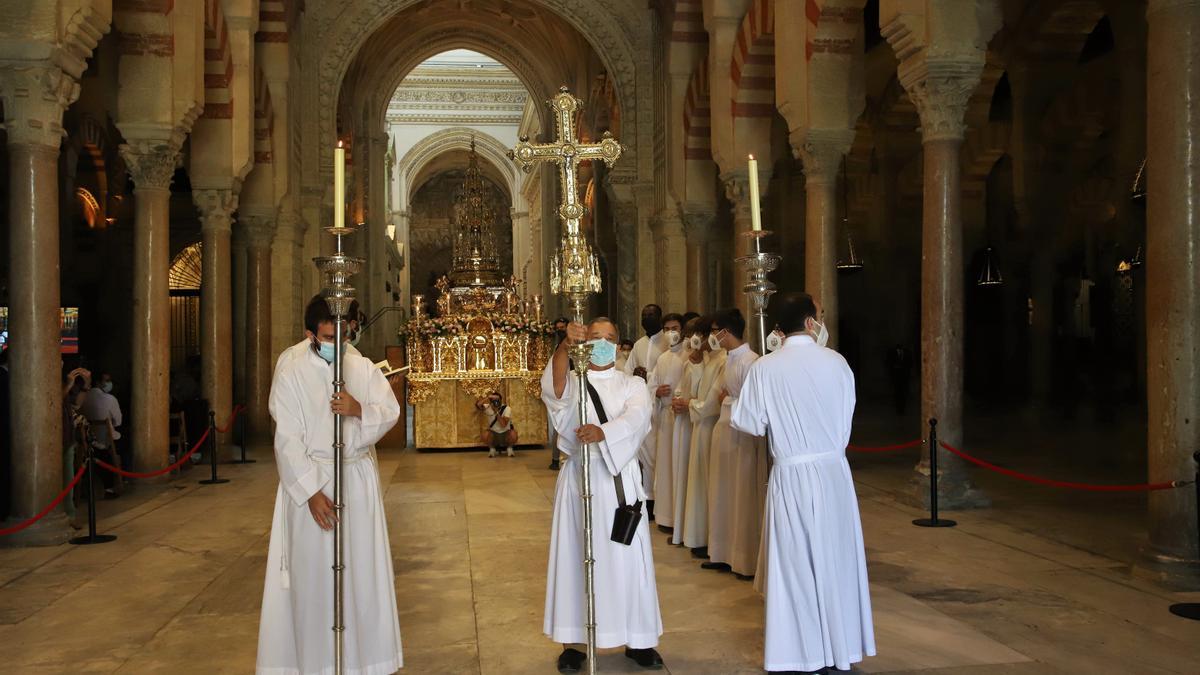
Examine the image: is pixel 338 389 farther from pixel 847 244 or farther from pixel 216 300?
pixel 847 244

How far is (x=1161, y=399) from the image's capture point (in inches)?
221

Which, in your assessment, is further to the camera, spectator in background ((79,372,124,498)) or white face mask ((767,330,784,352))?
spectator in background ((79,372,124,498))

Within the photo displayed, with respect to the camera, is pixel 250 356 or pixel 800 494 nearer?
pixel 800 494

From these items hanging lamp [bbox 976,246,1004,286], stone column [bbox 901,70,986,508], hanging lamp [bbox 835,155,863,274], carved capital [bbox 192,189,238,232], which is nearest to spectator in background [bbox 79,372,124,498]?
carved capital [bbox 192,189,238,232]

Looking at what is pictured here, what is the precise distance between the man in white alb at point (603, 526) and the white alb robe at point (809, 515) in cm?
50

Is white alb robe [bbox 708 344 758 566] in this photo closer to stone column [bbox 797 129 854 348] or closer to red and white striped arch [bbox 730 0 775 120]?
stone column [bbox 797 129 854 348]

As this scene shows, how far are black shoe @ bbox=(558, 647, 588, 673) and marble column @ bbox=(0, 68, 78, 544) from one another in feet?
14.9

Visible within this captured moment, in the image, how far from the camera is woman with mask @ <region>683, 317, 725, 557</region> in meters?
6.62

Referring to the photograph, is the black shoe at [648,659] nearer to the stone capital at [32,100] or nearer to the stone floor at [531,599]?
the stone floor at [531,599]

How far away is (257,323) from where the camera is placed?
14391 millimetres

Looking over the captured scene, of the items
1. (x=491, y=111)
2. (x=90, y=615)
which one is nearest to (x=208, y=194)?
(x=90, y=615)

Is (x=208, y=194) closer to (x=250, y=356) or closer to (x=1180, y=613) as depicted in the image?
(x=250, y=356)

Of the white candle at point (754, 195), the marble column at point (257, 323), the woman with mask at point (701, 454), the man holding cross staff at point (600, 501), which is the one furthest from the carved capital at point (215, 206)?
the white candle at point (754, 195)

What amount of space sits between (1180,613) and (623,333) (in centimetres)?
1372
